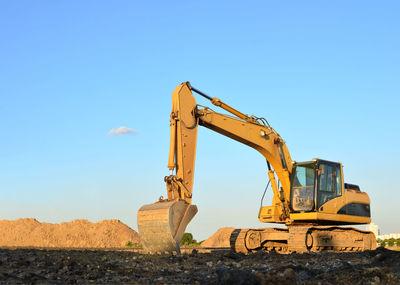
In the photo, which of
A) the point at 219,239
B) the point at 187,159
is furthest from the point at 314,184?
the point at 219,239

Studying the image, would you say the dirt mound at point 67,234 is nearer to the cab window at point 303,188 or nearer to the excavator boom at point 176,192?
the cab window at point 303,188

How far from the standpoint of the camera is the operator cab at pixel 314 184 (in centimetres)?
1578

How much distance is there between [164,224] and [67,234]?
69.1ft

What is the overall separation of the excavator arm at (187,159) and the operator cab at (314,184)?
48cm

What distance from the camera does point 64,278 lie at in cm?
838

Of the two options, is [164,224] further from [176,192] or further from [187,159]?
[187,159]

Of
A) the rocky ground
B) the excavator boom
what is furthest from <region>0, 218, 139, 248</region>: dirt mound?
the rocky ground

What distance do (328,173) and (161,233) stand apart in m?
6.51

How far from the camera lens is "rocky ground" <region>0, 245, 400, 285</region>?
25.1 feet

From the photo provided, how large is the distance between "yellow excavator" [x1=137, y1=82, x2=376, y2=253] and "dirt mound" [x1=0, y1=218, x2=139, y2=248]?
15459mm

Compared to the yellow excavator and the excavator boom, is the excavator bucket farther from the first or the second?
the yellow excavator

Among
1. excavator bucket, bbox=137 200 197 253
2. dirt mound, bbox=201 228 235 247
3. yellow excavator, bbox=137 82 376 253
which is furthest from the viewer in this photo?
dirt mound, bbox=201 228 235 247

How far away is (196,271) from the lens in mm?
9539

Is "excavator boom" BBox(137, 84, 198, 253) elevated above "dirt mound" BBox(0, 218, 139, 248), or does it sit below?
above
